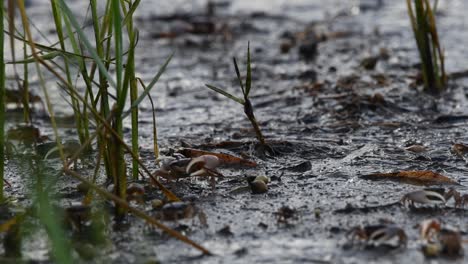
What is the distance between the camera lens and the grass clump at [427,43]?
13.0 feet

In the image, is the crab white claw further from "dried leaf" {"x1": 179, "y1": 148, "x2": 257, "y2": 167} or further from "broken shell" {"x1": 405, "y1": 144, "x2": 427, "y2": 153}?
"broken shell" {"x1": 405, "y1": 144, "x2": 427, "y2": 153}

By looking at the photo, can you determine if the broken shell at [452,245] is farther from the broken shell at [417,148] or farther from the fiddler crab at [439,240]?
the broken shell at [417,148]

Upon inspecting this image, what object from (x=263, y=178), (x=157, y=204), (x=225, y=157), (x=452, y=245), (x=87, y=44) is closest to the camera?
(x=452, y=245)

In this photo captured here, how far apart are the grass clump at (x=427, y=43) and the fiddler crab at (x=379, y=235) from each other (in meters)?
1.97

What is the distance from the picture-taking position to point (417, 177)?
2748mm

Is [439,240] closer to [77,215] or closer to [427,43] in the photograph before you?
[77,215]

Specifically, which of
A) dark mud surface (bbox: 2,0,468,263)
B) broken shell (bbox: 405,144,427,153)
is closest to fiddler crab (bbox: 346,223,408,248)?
dark mud surface (bbox: 2,0,468,263)

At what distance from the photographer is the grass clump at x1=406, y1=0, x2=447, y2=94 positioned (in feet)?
13.0

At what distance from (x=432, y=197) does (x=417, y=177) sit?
0.36m

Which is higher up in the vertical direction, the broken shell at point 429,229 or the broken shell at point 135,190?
the broken shell at point 135,190

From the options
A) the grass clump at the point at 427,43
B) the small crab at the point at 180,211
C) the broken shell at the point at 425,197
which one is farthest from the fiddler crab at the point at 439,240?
the grass clump at the point at 427,43

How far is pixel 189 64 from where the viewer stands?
5.53 meters

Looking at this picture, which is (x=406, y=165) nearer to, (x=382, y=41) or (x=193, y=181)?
(x=193, y=181)

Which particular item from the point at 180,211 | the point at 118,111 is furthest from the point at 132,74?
the point at 180,211
